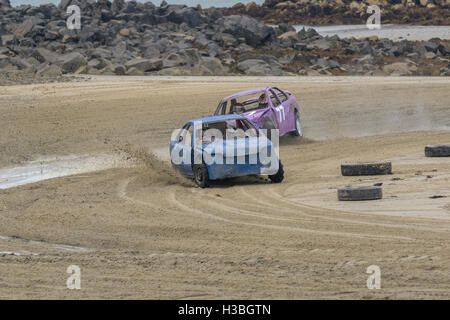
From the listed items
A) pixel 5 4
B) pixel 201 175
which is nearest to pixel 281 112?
pixel 201 175

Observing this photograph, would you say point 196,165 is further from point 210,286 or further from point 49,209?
point 210,286

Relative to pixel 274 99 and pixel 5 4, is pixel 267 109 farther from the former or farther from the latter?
pixel 5 4

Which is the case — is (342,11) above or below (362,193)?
below

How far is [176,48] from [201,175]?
133 feet

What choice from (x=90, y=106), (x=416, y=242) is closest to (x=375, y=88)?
(x=90, y=106)

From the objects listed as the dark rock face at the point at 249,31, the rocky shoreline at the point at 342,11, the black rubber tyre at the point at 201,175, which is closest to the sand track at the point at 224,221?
the black rubber tyre at the point at 201,175

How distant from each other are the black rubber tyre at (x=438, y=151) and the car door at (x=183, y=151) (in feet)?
17.0

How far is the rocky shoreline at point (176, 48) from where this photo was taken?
4522 cm

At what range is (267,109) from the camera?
1972 cm

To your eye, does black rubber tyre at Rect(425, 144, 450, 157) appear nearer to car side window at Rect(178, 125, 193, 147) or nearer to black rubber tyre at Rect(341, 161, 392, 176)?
black rubber tyre at Rect(341, 161, 392, 176)

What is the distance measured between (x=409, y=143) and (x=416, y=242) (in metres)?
11.2

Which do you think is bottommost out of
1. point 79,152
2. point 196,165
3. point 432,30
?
point 432,30

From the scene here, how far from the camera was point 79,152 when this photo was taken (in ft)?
71.2

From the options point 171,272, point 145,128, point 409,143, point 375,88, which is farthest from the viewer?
point 375,88
